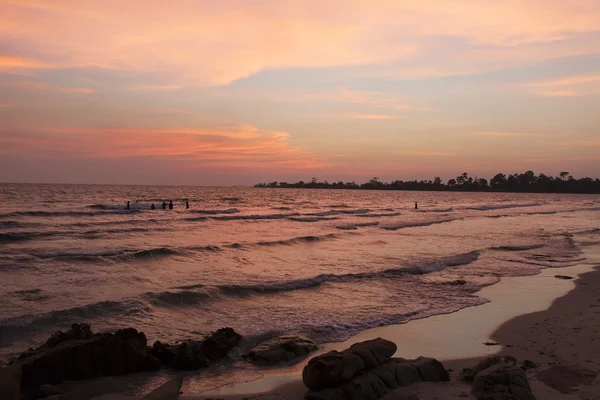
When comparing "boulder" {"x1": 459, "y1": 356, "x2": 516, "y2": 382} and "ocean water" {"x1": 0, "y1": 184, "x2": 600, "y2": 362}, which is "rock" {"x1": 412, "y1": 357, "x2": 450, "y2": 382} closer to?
"boulder" {"x1": 459, "y1": 356, "x2": 516, "y2": 382}

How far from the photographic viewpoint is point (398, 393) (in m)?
6.60

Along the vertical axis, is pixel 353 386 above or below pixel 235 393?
above

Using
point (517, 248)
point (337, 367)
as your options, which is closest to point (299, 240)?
point (517, 248)

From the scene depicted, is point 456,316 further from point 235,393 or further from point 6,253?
point 6,253

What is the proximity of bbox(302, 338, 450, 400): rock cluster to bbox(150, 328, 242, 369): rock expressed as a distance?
246 cm

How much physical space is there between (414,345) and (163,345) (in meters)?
5.01

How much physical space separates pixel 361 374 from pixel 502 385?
1909 mm

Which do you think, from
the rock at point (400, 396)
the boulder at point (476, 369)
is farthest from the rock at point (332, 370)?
the boulder at point (476, 369)

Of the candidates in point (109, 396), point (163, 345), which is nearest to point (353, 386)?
point (109, 396)

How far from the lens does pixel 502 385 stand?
6.58m

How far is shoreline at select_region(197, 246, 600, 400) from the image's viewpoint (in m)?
7.43

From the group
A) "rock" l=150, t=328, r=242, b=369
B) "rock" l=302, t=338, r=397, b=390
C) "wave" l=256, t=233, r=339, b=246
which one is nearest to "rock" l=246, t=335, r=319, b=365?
"rock" l=150, t=328, r=242, b=369

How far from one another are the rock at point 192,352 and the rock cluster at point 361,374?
246 cm

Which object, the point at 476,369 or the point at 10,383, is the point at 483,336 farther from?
the point at 10,383
